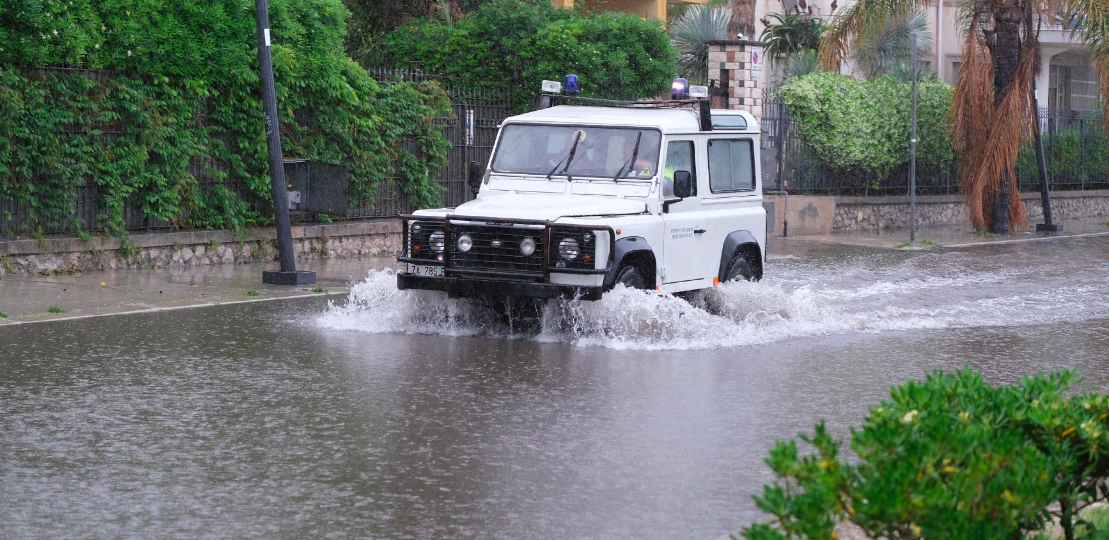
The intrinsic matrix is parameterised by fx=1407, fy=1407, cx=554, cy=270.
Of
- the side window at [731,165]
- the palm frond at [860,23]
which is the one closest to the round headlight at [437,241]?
the side window at [731,165]

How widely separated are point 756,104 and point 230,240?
11319mm

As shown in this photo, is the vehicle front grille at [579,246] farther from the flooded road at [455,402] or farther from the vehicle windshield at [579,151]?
the vehicle windshield at [579,151]

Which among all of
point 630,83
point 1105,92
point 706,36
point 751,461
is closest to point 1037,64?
point 1105,92

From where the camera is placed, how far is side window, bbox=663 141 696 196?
1273cm

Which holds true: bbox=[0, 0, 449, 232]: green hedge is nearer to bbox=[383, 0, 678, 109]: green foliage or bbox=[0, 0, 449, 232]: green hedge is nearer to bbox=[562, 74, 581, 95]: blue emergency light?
bbox=[383, 0, 678, 109]: green foliage

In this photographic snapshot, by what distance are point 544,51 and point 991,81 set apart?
904 cm

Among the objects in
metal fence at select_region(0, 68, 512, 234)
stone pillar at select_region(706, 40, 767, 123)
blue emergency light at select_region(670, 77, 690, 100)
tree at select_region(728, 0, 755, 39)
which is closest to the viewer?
blue emergency light at select_region(670, 77, 690, 100)

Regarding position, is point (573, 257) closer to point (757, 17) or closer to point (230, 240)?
point (230, 240)

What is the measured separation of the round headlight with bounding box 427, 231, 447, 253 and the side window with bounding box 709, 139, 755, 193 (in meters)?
2.85

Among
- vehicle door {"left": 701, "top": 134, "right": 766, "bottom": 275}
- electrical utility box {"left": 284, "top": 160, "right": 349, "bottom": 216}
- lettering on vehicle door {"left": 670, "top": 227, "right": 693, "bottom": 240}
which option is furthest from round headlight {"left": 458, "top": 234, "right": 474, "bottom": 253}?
electrical utility box {"left": 284, "top": 160, "right": 349, "bottom": 216}

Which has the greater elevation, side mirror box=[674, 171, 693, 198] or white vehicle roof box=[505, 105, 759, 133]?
white vehicle roof box=[505, 105, 759, 133]

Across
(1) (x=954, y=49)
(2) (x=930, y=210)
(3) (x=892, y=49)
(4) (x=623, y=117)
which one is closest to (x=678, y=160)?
(4) (x=623, y=117)

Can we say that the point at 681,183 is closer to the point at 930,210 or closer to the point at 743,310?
the point at 743,310

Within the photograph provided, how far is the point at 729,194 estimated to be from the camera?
13656 millimetres
